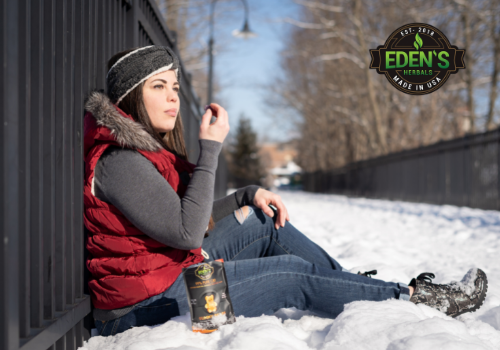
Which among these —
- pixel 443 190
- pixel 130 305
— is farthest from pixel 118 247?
pixel 443 190

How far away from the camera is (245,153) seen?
46250 millimetres

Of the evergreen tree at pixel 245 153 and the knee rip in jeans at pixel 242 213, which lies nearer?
the knee rip in jeans at pixel 242 213

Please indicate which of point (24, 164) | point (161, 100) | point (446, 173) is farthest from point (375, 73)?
point (24, 164)

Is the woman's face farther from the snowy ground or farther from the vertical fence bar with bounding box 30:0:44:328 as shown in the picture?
the snowy ground

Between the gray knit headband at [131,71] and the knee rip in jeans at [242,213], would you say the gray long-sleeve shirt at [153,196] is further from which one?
the knee rip in jeans at [242,213]

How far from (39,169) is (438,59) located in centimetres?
424

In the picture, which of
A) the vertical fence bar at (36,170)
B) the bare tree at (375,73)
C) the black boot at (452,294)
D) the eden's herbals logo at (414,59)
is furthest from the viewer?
the bare tree at (375,73)

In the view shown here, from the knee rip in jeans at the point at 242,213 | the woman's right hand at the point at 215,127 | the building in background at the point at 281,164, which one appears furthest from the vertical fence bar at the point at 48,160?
the building in background at the point at 281,164

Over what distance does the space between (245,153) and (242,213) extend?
144 feet

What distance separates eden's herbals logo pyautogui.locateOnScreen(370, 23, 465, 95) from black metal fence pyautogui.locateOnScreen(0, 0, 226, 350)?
3.17 metres

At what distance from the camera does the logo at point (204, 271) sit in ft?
5.83

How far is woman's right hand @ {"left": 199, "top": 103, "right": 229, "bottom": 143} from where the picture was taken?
6.20 ft

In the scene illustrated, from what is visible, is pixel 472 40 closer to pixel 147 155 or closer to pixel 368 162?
pixel 368 162

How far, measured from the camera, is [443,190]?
10.4 metres
